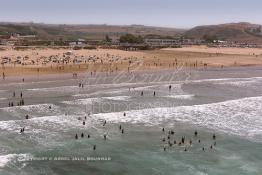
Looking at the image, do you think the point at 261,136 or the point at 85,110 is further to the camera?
the point at 85,110

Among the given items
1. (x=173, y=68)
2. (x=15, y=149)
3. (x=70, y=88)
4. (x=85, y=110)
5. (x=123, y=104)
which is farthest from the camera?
Answer: (x=173, y=68)

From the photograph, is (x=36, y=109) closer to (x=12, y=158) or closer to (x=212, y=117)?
(x=12, y=158)

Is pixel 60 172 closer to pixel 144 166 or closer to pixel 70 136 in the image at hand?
pixel 144 166

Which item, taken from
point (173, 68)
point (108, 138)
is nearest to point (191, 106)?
point (108, 138)

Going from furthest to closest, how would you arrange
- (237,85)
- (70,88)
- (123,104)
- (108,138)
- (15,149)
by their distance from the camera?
1. (237,85)
2. (70,88)
3. (123,104)
4. (108,138)
5. (15,149)

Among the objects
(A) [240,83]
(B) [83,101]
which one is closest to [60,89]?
(B) [83,101]

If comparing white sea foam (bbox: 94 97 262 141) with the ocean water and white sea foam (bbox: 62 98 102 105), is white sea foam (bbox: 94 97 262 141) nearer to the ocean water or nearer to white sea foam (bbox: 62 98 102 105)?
the ocean water
